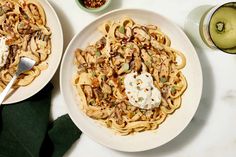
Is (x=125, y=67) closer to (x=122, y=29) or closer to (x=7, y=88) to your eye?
(x=122, y=29)

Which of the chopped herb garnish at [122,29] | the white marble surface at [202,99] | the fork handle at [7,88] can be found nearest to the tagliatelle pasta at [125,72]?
the chopped herb garnish at [122,29]

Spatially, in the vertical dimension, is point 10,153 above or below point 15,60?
below

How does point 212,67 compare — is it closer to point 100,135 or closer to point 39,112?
point 100,135

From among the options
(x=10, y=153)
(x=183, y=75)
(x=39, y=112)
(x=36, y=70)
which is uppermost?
(x=183, y=75)

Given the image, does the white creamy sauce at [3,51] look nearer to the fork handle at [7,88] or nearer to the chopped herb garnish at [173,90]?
the fork handle at [7,88]

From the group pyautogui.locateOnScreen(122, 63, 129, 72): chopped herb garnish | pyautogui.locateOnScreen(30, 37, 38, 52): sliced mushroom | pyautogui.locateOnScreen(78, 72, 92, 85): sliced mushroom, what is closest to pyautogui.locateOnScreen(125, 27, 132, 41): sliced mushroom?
pyautogui.locateOnScreen(122, 63, 129, 72): chopped herb garnish

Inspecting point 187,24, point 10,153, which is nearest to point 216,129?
point 187,24

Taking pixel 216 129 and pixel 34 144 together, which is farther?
pixel 216 129
